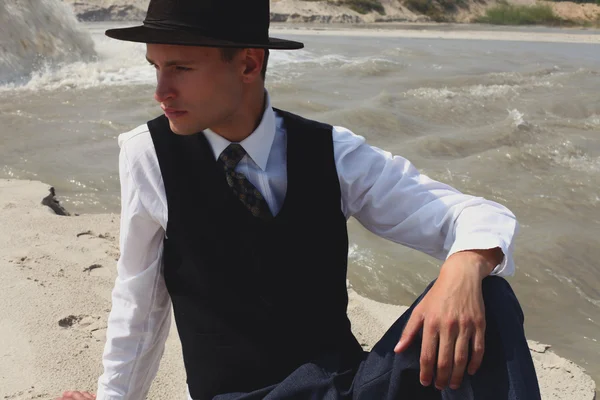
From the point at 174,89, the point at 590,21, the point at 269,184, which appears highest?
the point at 174,89

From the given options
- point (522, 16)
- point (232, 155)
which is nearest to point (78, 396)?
point (232, 155)

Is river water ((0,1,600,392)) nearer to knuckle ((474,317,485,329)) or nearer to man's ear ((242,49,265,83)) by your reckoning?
knuckle ((474,317,485,329))

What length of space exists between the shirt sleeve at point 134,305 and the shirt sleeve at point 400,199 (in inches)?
15.9

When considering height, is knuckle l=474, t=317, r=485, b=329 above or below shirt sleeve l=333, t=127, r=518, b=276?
below

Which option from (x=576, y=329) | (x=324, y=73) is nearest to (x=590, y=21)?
(x=324, y=73)

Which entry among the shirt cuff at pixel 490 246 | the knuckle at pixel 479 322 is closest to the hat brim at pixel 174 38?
the shirt cuff at pixel 490 246

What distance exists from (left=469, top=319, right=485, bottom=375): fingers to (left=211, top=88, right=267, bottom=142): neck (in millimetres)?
595

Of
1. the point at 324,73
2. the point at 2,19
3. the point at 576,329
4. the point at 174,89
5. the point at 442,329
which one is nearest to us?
the point at 442,329

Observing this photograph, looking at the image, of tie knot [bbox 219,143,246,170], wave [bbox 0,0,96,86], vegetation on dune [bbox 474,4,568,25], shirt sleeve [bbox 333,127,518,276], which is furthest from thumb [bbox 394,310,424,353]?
vegetation on dune [bbox 474,4,568,25]

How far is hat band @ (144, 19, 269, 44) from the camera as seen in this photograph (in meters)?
1.33

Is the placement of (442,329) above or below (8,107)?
above

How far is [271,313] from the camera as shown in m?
1.44

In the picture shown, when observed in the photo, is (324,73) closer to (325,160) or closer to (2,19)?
(2,19)

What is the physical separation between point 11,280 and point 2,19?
8.14 metres
